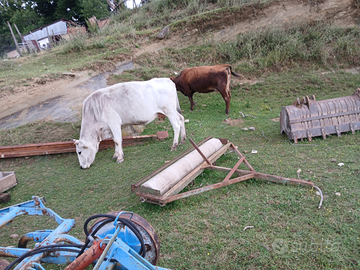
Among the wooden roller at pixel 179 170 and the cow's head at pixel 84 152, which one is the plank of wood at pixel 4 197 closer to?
the cow's head at pixel 84 152

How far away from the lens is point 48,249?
2328 millimetres

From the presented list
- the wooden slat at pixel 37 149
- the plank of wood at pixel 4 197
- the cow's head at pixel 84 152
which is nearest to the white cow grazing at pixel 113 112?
the cow's head at pixel 84 152

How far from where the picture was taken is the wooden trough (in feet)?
13.1

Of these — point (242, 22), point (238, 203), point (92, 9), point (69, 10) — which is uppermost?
point (69, 10)

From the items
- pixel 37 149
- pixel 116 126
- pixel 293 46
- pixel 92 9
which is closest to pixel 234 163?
pixel 116 126

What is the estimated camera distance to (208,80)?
9328 mm

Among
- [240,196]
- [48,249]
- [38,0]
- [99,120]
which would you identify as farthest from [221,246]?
[38,0]

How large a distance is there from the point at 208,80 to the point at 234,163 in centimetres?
464

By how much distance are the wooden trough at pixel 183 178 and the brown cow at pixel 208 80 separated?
426cm

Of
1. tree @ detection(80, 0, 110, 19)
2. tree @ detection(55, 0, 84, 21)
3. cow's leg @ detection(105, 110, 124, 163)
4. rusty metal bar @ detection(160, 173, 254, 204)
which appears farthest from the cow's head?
tree @ detection(55, 0, 84, 21)

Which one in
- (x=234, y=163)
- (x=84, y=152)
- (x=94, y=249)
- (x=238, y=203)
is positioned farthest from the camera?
(x=84, y=152)

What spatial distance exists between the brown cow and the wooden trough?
168 inches

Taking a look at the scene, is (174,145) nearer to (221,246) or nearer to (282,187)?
(282,187)

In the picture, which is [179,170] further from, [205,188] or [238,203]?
[238,203]
